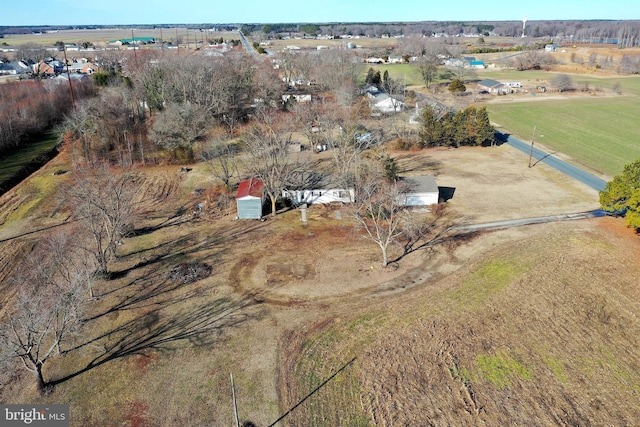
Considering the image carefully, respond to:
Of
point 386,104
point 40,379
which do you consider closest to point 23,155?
point 40,379

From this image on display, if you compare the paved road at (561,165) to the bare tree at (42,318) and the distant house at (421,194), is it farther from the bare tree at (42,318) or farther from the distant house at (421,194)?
the bare tree at (42,318)

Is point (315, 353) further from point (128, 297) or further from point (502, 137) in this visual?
point (502, 137)

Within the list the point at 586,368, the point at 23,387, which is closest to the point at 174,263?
the point at 23,387

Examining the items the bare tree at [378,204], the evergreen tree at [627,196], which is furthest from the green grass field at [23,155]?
the evergreen tree at [627,196]

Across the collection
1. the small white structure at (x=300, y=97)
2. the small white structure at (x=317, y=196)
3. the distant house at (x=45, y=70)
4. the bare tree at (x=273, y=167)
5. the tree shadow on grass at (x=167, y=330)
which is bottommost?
the tree shadow on grass at (x=167, y=330)

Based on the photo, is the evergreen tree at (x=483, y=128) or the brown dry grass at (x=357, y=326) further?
the evergreen tree at (x=483, y=128)

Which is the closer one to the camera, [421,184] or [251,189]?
[251,189]

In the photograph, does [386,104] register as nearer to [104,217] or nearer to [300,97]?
[300,97]
